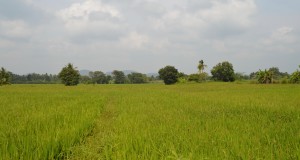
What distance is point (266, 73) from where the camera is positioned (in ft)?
167

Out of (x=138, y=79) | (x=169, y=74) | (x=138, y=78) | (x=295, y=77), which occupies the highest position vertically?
(x=169, y=74)

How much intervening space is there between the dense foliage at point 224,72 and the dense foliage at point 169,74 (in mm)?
13768

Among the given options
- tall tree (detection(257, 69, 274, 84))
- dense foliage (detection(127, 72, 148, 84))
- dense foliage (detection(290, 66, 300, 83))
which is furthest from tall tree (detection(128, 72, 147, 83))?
dense foliage (detection(290, 66, 300, 83))

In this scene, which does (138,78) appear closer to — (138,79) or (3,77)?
(138,79)

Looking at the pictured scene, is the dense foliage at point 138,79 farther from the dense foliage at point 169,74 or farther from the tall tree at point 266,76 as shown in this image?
the tall tree at point 266,76

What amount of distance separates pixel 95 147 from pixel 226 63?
73910 mm

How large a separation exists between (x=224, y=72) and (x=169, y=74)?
16812 millimetres

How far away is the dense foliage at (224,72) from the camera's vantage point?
241 feet

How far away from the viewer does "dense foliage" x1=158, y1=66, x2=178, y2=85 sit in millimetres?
68250

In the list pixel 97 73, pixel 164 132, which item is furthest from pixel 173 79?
pixel 164 132

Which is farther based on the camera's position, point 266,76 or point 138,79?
point 138,79

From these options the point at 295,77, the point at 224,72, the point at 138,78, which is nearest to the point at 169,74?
the point at 224,72

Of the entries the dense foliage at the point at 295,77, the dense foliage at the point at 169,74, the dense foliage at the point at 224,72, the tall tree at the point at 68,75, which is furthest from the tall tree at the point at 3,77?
the dense foliage at the point at 295,77

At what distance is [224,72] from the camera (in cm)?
7388
